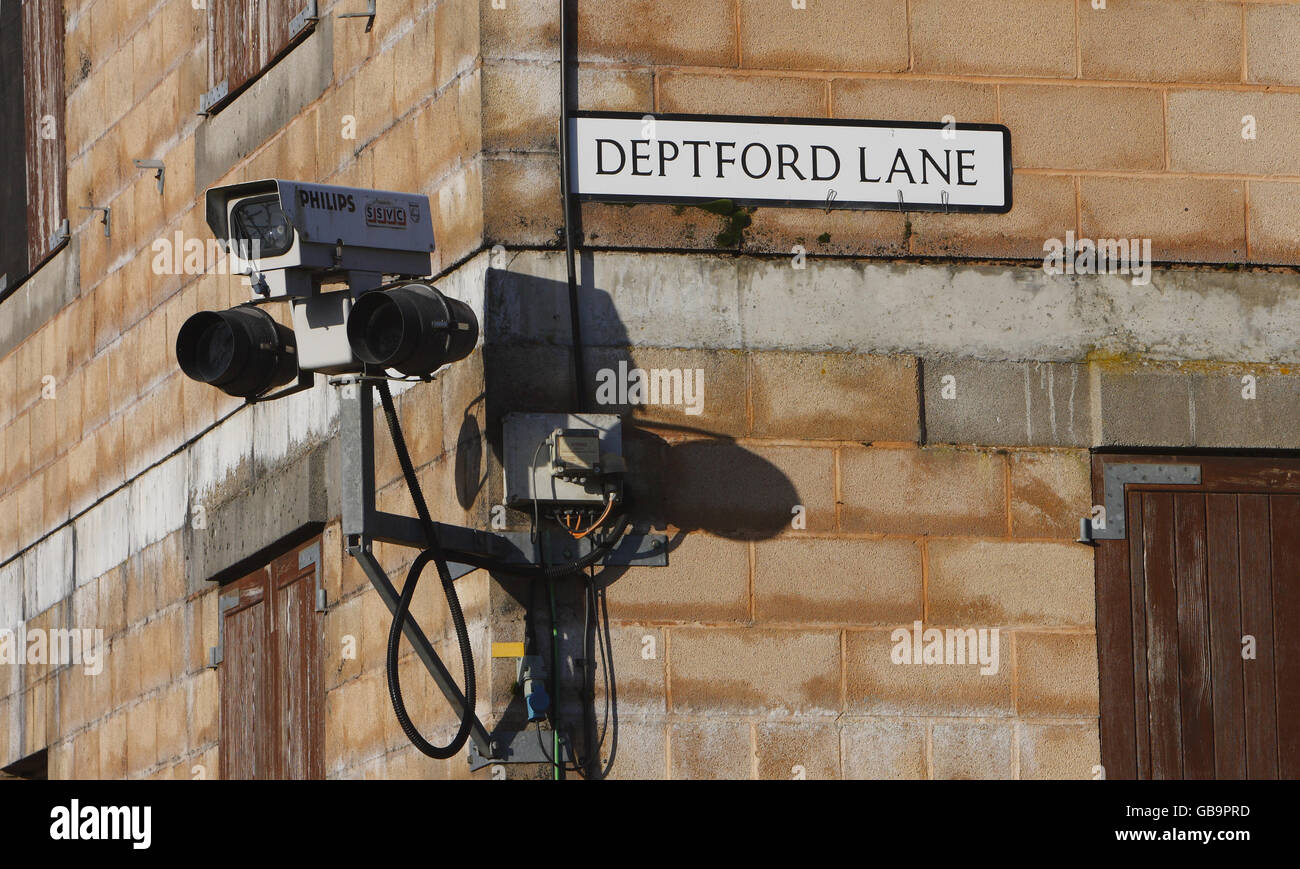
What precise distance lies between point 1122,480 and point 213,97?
472 centimetres

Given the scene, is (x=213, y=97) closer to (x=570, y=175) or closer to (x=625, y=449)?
(x=570, y=175)

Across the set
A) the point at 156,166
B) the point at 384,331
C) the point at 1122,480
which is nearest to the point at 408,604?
the point at 384,331

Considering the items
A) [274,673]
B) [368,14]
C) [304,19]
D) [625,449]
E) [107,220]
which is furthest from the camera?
[107,220]

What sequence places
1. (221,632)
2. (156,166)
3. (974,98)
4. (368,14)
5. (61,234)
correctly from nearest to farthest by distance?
1. (974,98)
2. (368,14)
3. (221,632)
4. (156,166)
5. (61,234)

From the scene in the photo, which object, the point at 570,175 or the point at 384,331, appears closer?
the point at 384,331

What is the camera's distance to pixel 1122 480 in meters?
8.84

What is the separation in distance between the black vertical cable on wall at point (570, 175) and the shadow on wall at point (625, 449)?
3cm

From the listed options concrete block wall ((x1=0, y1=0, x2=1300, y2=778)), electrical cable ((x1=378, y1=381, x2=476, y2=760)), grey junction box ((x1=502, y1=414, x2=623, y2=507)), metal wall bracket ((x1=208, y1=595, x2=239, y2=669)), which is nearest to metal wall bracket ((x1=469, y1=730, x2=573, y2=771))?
electrical cable ((x1=378, y1=381, x2=476, y2=760))

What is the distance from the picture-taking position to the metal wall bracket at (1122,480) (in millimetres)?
8797

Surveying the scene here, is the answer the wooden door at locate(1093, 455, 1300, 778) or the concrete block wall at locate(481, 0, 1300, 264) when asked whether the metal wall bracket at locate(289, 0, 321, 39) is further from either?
the wooden door at locate(1093, 455, 1300, 778)

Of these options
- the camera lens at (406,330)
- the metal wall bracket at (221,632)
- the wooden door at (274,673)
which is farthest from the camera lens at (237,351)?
the metal wall bracket at (221,632)

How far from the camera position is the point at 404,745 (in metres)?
8.74

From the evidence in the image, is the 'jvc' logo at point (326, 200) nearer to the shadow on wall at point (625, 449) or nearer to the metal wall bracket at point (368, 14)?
the shadow on wall at point (625, 449)

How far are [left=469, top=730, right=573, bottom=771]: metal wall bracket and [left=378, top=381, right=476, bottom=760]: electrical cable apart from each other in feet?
0.39
